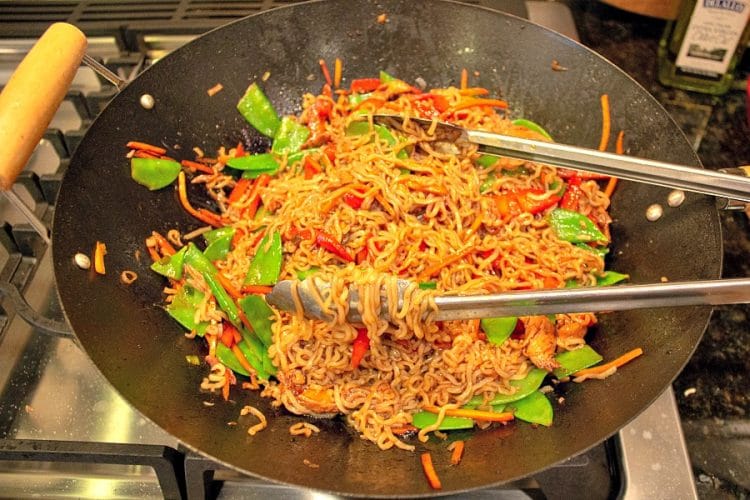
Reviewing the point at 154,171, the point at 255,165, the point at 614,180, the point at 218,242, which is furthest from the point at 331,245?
the point at 614,180

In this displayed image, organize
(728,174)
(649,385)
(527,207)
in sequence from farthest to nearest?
1. (527,207)
2. (728,174)
3. (649,385)

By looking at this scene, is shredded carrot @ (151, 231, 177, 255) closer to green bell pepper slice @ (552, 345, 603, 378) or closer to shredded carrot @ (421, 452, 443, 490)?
shredded carrot @ (421, 452, 443, 490)

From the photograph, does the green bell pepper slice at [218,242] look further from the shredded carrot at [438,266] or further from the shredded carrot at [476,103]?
the shredded carrot at [476,103]

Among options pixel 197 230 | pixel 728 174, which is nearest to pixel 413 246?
pixel 197 230

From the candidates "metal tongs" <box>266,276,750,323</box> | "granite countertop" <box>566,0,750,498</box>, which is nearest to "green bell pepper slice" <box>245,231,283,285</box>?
"metal tongs" <box>266,276,750,323</box>

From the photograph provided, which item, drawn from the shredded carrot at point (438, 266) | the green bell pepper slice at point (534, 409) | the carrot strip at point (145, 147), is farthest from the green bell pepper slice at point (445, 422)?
the carrot strip at point (145, 147)

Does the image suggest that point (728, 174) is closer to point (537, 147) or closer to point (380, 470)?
point (537, 147)
